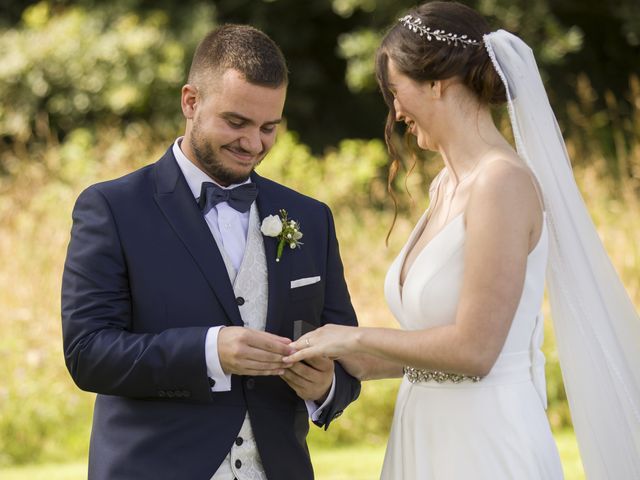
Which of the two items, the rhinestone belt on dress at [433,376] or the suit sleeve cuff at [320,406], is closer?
the rhinestone belt on dress at [433,376]

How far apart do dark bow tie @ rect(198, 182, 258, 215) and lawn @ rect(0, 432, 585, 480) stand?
10.8 ft

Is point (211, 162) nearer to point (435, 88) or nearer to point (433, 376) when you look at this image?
point (435, 88)

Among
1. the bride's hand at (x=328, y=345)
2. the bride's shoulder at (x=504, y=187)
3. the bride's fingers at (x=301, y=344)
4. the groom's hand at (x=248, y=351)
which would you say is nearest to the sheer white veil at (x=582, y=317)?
the bride's shoulder at (x=504, y=187)

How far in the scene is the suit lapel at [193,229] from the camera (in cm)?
312

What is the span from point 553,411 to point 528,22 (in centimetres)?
583

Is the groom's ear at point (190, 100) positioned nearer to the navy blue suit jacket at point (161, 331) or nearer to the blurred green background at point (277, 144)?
the navy blue suit jacket at point (161, 331)

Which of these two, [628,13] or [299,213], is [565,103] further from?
[299,213]

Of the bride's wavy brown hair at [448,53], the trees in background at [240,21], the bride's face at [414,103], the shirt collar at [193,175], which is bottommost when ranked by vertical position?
the shirt collar at [193,175]

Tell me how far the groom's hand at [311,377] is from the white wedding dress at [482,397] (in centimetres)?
30

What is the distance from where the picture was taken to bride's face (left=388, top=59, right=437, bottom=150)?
10.3ft

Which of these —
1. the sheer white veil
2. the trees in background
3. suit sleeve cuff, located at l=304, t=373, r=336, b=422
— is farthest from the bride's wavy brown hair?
the trees in background

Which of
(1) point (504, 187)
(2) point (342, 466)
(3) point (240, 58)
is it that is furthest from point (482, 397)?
(2) point (342, 466)

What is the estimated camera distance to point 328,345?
303 cm

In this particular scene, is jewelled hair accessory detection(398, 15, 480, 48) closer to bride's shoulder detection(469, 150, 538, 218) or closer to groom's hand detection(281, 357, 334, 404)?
bride's shoulder detection(469, 150, 538, 218)
